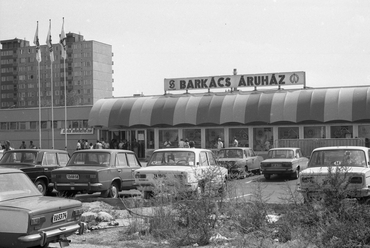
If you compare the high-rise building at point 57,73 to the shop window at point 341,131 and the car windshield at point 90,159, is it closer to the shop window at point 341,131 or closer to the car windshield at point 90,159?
the shop window at point 341,131

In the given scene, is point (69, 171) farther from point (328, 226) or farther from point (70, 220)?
point (328, 226)

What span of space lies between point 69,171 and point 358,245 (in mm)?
9551

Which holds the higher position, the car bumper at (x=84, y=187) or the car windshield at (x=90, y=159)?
the car windshield at (x=90, y=159)

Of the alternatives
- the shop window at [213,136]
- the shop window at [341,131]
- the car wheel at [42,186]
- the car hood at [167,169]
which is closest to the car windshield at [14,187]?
the car hood at [167,169]

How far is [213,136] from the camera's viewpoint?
39781mm

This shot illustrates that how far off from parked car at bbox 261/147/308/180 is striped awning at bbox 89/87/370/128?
38.2ft

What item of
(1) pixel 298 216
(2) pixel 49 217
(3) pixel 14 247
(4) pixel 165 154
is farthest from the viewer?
(4) pixel 165 154

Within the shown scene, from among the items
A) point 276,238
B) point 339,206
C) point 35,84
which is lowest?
point 276,238

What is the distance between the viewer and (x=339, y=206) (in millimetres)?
8555

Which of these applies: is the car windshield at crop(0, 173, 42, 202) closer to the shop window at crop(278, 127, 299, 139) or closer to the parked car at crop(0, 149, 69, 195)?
the parked car at crop(0, 149, 69, 195)

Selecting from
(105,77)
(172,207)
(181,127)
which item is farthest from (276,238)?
(105,77)

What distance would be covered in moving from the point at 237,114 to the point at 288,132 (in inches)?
156

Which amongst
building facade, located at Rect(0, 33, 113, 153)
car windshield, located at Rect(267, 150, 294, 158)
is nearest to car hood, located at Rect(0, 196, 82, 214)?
car windshield, located at Rect(267, 150, 294, 158)

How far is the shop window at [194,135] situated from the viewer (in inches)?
1579
